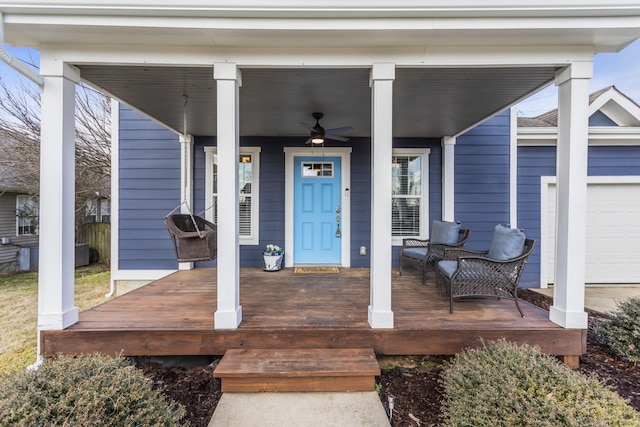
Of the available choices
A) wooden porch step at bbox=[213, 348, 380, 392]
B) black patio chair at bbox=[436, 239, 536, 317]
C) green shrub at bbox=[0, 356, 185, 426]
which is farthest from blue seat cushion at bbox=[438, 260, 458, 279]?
green shrub at bbox=[0, 356, 185, 426]

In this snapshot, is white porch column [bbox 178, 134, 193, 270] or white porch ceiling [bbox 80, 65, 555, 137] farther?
white porch column [bbox 178, 134, 193, 270]

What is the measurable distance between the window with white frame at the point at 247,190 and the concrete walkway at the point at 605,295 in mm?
4831

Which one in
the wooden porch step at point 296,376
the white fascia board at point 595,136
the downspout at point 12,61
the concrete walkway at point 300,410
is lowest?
the concrete walkway at point 300,410

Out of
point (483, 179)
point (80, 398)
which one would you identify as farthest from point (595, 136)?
point (80, 398)

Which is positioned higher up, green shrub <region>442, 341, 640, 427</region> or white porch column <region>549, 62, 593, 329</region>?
white porch column <region>549, 62, 593, 329</region>

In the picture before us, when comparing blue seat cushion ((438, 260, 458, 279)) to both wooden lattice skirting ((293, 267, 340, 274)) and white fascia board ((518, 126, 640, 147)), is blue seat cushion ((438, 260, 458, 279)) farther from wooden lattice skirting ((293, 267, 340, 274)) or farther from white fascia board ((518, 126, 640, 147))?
white fascia board ((518, 126, 640, 147))

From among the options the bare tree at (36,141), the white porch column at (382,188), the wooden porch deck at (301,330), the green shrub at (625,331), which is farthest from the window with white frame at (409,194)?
the bare tree at (36,141)

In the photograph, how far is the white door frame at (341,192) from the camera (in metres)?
5.12

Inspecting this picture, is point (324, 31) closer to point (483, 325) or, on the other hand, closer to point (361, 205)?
point (483, 325)

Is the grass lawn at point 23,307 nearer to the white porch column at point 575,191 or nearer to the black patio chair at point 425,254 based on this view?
the black patio chair at point 425,254

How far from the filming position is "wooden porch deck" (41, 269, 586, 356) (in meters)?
2.43

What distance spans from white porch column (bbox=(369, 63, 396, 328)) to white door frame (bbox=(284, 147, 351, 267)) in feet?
8.60

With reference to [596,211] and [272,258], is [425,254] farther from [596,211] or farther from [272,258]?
[596,211]

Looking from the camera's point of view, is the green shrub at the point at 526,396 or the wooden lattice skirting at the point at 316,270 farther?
the wooden lattice skirting at the point at 316,270
